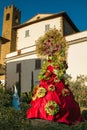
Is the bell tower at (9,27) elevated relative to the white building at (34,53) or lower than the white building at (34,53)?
elevated

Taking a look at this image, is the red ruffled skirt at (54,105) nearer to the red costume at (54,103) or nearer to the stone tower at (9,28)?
the red costume at (54,103)

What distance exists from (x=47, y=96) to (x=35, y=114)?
32.7 inches

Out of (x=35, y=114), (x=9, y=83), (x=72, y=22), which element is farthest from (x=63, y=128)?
(x=72, y=22)

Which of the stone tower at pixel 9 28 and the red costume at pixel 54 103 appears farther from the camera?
the stone tower at pixel 9 28

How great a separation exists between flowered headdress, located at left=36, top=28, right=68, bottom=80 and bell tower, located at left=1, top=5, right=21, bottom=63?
1613 inches

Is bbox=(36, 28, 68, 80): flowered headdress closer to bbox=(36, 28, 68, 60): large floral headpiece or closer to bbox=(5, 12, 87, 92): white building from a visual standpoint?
bbox=(36, 28, 68, 60): large floral headpiece

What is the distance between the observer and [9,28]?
2286 inches

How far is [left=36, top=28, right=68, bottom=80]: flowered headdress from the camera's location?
40.0 ft

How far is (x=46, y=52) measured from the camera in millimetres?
12844

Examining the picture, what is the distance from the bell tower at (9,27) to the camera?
2167 inches

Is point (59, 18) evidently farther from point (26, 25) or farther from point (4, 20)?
point (4, 20)

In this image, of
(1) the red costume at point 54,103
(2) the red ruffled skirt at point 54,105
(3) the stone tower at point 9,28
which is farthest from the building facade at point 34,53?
(2) the red ruffled skirt at point 54,105

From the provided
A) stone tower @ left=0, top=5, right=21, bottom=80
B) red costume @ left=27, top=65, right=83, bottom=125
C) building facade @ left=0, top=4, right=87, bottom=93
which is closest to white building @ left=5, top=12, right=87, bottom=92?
building facade @ left=0, top=4, right=87, bottom=93

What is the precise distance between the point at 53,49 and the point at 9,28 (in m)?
46.4
